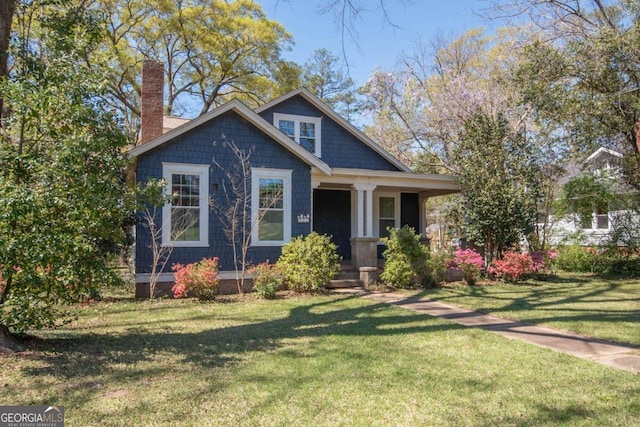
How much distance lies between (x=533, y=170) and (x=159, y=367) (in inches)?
480

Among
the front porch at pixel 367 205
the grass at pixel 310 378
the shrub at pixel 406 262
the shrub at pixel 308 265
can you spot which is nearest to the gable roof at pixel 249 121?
the front porch at pixel 367 205

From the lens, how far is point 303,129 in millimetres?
15164

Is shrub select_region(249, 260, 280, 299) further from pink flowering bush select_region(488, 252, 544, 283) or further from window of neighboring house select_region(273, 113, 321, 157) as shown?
pink flowering bush select_region(488, 252, 544, 283)

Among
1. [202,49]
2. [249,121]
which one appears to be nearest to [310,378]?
[249,121]

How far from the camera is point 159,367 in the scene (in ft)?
16.1

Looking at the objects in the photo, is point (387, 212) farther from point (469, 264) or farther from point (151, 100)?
point (151, 100)

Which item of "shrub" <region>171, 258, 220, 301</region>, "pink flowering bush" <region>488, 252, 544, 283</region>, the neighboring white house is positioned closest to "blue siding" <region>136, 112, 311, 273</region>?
"shrub" <region>171, 258, 220, 301</region>

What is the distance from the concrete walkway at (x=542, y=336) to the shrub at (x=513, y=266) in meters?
4.27

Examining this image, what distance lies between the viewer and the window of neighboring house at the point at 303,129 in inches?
587

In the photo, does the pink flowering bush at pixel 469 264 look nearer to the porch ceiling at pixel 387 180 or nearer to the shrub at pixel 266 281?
the porch ceiling at pixel 387 180

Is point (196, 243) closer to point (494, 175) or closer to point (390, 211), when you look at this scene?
point (390, 211)

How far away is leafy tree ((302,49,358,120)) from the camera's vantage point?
108 feet

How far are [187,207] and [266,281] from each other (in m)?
2.70

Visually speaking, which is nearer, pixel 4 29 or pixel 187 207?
pixel 4 29
